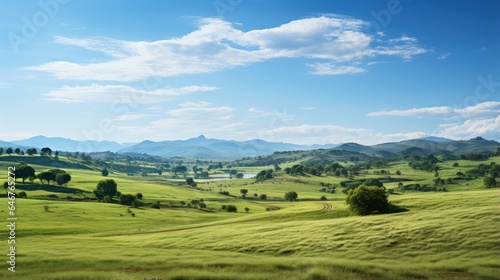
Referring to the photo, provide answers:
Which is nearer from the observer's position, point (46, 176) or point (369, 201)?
point (369, 201)

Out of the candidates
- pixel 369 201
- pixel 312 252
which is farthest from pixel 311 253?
pixel 369 201

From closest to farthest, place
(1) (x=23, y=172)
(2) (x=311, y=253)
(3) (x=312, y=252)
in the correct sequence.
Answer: (2) (x=311, y=253), (3) (x=312, y=252), (1) (x=23, y=172)

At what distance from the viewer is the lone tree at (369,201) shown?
75.2 metres

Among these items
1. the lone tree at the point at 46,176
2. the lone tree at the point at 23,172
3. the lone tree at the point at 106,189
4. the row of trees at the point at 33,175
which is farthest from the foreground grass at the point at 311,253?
the lone tree at the point at 46,176

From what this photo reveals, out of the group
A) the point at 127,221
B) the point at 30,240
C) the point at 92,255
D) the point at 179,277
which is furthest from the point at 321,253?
the point at 127,221

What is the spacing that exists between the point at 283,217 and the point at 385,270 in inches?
2098

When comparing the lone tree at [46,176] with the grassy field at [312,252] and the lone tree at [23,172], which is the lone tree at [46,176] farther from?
the grassy field at [312,252]

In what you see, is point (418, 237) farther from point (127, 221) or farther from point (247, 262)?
point (127, 221)

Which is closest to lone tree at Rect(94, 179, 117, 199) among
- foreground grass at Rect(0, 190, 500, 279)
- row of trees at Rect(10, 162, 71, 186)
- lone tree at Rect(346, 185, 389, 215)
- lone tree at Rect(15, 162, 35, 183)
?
row of trees at Rect(10, 162, 71, 186)

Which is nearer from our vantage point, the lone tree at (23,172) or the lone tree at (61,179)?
the lone tree at (23,172)

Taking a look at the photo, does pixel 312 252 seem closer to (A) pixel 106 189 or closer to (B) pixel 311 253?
(B) pixel 311 253

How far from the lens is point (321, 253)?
45.7 metres

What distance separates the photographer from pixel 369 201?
250 feet

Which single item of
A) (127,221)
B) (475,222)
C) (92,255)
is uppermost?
(475,222)
